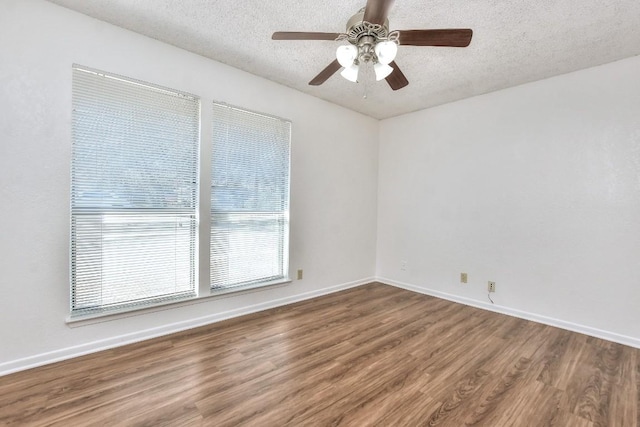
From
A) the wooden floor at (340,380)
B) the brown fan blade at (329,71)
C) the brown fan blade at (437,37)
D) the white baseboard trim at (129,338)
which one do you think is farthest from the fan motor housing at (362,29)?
the white baseboard trim at (129,338)

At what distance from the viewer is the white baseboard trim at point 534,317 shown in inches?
103

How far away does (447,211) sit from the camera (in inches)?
149

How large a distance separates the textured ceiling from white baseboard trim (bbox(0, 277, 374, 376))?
2521 mm

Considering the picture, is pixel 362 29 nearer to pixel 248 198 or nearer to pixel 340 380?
pixel 248 198

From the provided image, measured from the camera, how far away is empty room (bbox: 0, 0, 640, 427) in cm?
185

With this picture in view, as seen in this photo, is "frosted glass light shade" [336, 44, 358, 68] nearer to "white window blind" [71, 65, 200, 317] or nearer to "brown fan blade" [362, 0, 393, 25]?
"brown fan blade" [362, 0, 393, 25]

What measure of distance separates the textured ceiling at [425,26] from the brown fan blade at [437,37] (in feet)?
1.30

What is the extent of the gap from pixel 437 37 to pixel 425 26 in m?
0.60

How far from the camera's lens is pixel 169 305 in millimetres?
2621

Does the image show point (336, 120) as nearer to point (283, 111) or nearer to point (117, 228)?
point (283, 111)

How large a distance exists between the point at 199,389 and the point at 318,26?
271 centimetres

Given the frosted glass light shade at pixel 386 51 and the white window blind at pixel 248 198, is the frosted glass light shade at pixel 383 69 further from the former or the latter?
the white window blind at pixel 248 198

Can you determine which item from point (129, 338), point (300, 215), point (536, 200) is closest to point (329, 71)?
point (300, 215)

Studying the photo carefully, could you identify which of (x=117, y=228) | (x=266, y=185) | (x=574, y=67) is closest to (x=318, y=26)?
(x=266, y=185)
